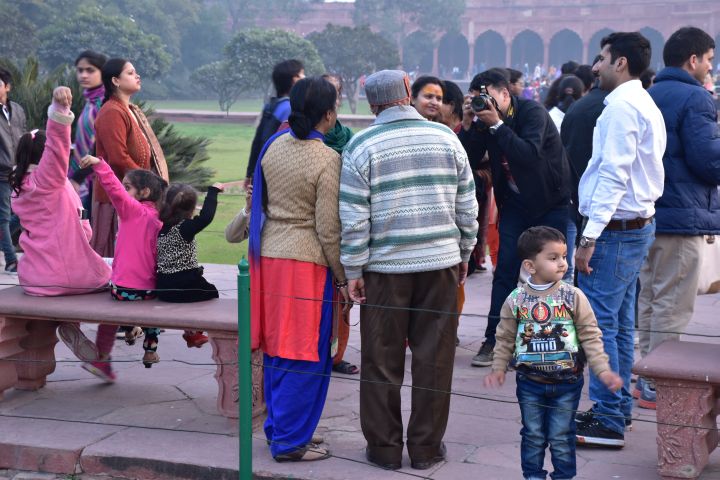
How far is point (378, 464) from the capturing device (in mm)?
3885

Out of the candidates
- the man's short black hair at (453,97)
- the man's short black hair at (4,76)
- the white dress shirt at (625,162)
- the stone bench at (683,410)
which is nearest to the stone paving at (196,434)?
the stone bench at (683,410)

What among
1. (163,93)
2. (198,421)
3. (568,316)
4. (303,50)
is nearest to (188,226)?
(198,421)

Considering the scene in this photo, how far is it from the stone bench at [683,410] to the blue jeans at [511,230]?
143 cm

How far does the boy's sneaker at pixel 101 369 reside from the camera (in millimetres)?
5004

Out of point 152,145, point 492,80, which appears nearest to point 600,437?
point 492,80

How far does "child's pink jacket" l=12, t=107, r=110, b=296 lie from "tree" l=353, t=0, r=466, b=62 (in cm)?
5298

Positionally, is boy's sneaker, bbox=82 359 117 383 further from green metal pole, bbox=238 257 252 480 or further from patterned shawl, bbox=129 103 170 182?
green metal pole, bbox=238 257 252 480

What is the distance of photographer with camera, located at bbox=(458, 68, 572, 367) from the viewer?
4.78 m

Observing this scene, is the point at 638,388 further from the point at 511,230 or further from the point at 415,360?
the point at 415,360

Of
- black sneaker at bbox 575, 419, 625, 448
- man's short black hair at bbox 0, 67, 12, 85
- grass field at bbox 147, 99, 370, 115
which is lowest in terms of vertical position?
black sneaker at bbox 575, 419, 625, 448

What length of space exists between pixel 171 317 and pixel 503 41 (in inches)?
2511

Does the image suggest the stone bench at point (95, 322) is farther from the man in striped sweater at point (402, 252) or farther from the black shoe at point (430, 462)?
the black shoe at point (430, 462)

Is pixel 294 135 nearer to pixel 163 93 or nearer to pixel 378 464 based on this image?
pixel 378 464

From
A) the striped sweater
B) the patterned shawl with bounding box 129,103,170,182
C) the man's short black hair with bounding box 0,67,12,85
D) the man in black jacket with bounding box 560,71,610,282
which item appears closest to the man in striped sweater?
the striped sweater
